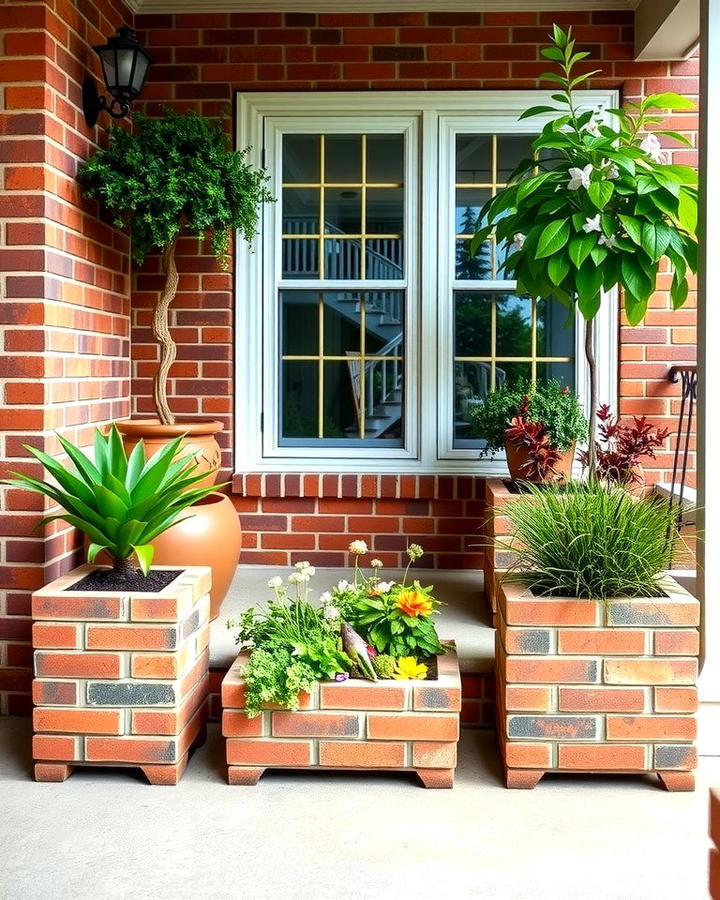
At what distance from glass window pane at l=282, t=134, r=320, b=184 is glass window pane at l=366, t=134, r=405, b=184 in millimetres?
238

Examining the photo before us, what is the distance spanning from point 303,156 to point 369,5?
71 centimetres

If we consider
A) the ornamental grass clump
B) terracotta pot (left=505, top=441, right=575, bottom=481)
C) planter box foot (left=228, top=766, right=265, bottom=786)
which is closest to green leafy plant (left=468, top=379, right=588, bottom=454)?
terracotta pot (left=505, top=441, right=575, bottom=481)

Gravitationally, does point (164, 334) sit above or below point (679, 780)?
above

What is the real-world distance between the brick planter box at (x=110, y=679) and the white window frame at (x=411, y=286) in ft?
5.59

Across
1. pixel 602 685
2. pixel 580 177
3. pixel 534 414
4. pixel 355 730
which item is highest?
pixel 580 177

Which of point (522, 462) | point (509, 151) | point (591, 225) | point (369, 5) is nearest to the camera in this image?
point (591, 225)

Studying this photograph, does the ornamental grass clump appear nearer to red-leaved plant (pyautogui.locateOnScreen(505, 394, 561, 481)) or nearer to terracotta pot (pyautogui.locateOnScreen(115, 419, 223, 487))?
red-leaved plant (pyautogui.locateOnScreen(505, 394, 561, 481))

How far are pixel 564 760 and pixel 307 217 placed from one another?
8.84 ft

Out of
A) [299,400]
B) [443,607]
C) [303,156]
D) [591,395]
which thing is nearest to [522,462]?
[591,395]

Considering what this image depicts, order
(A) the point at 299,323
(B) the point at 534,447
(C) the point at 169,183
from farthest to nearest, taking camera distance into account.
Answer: (A) the point at 299,323 → (B) the point at 534,447 → (C) the point at 169,183

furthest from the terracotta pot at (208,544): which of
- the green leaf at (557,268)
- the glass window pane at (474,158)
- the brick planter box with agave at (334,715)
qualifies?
the glass window pane at (474,158)

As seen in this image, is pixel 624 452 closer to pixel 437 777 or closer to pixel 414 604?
pixel 414 604

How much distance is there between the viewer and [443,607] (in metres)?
3.90

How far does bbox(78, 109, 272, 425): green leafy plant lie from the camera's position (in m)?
3.66
